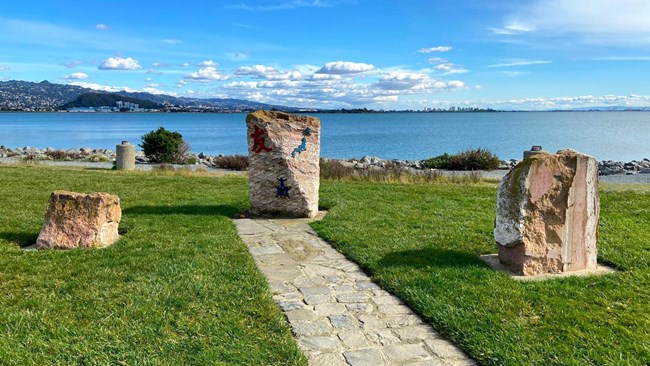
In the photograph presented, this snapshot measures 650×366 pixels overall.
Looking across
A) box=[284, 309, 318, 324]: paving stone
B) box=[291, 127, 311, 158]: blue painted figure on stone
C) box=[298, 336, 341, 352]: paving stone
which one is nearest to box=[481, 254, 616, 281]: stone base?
box=[284, 309, 318, 324]: paving stone

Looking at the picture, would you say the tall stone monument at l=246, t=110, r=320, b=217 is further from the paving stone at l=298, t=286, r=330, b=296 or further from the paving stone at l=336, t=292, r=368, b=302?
the paving stone at l=336, t=292, r=368, b=302

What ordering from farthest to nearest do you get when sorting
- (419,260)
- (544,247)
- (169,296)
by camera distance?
(419,260) → (544,247) → (169,296)

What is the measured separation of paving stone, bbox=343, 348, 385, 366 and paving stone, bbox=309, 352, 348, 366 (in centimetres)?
5

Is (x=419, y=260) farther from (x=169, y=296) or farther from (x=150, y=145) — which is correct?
(x=150, y=145)

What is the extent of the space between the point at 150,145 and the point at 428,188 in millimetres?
16087

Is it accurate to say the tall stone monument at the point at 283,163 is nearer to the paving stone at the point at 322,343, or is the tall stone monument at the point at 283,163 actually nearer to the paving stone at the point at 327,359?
the paving stone at the point at 322,343

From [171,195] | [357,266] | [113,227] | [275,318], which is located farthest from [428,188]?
[275,318]

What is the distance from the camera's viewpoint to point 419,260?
648 centimetres

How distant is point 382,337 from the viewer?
4.40m

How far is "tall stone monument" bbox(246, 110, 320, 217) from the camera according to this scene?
31.4 ft

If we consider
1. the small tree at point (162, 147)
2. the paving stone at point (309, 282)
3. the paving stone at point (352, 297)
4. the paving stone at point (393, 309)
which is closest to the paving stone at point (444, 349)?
the paving stone at point (393, 309)

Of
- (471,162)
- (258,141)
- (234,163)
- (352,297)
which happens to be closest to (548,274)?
(352,297)

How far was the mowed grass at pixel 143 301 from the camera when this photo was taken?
3.98 metres

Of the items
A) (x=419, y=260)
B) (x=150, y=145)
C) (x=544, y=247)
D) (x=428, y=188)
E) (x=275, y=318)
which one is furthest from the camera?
(x=150, y=145)
